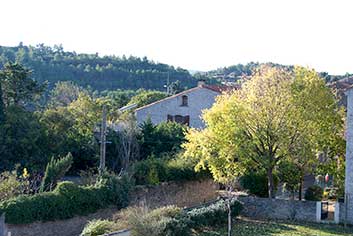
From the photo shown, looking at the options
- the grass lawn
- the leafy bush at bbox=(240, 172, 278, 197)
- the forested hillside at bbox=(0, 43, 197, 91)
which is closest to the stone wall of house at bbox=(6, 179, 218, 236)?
the leafy bush at bbox=(240, 172, 278, 197)

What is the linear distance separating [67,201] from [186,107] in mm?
25734

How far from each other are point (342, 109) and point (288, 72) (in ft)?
11.4

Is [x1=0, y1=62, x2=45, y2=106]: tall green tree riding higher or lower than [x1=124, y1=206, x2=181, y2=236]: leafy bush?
higher

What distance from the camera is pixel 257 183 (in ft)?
112

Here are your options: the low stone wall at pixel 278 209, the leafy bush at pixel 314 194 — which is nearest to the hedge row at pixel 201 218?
the low stone wall at pixel 278 209

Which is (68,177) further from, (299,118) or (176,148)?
(299,118)

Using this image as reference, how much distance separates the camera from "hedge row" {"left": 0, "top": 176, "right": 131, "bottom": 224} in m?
Result: 23.5

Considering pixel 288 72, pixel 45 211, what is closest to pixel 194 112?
pixel 288 72

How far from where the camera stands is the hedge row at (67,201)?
23.5m

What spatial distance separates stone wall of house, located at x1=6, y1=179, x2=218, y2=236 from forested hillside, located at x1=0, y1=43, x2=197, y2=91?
57.0m

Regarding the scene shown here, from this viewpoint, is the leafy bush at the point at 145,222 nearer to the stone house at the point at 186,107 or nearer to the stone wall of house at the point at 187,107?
the stone wall of house at the point at 187,107

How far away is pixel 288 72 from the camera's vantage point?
31969 millimetres

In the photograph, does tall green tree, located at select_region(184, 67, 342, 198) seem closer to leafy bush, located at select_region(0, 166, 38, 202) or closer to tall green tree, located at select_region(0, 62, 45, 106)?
leafy bush, located at select_region(0, 166, 38, 202)

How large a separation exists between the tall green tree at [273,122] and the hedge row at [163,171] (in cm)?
281
